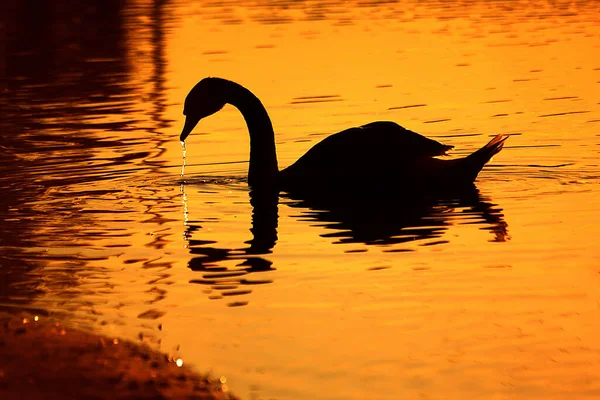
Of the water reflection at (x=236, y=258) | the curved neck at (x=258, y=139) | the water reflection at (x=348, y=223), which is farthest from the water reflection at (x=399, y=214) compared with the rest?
the curved neck at (x=258, y=139)

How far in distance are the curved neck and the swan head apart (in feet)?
0.36

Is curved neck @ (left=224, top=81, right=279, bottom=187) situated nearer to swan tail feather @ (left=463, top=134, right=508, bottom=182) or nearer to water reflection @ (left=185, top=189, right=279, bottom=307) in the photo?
water reflection @ (left=185, top=189, right=279, bottom=307)

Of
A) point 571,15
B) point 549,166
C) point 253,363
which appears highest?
point 253,363

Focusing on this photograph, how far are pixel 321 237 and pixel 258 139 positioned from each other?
129 inches

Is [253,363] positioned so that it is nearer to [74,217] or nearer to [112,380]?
[112,380]

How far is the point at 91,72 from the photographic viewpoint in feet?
93.7

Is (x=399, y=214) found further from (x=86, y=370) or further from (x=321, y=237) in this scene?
(x=86, y=370)

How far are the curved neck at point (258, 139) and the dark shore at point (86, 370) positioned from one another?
6.36m

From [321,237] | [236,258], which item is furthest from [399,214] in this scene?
[236,258]

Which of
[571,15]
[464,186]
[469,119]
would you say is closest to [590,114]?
[469,119]

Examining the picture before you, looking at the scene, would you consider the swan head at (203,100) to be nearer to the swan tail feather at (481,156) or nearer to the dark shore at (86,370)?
the swan tail feather at (481,156)

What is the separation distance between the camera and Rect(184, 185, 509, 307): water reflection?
10.4m

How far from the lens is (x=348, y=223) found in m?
12.2

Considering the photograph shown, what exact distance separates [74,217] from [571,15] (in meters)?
26.6
